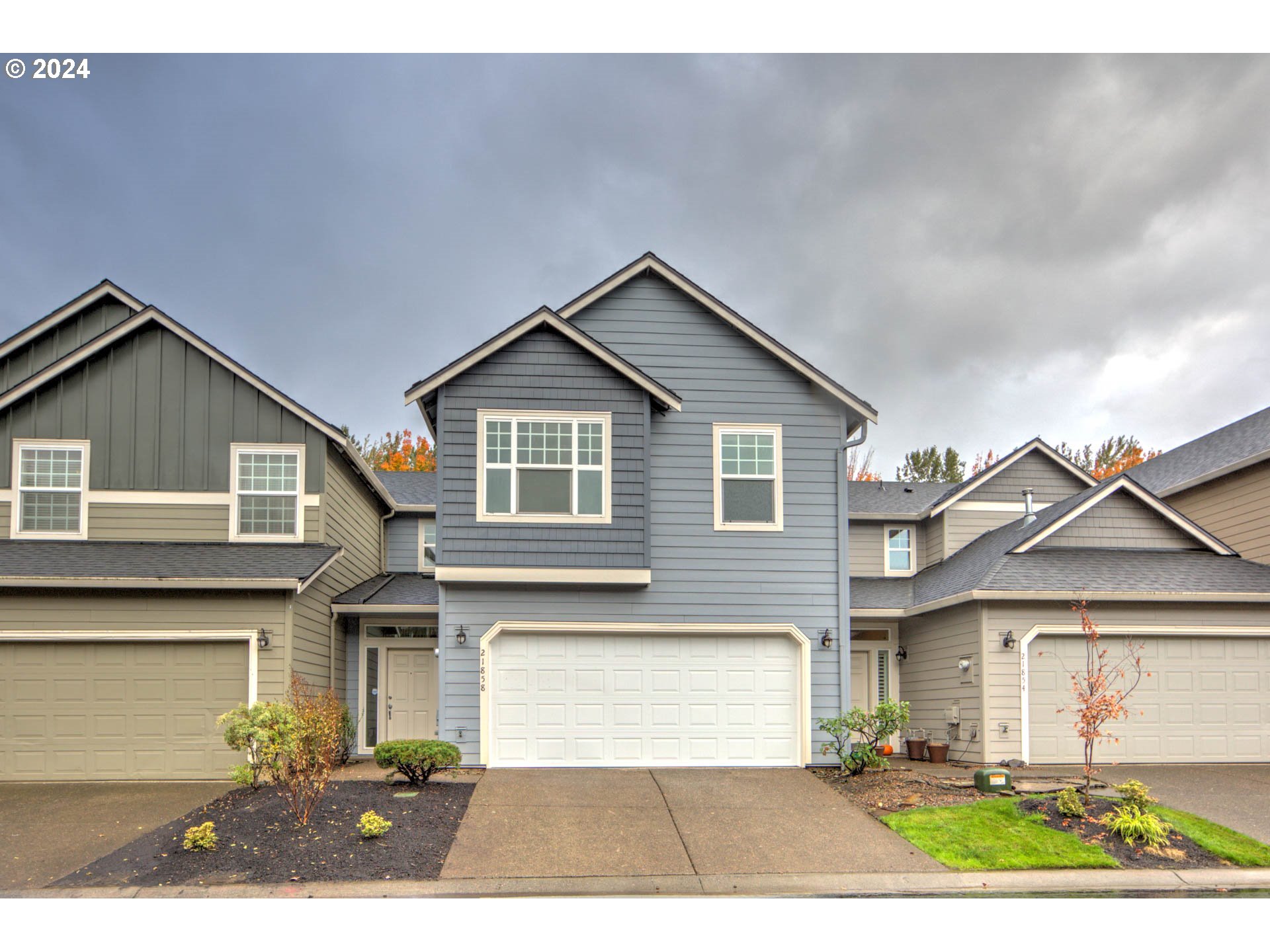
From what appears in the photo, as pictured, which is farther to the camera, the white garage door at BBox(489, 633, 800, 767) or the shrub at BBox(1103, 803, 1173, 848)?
the white garage door at BBox(489, 633, 800, 767)

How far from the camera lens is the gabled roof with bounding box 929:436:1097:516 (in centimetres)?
1980

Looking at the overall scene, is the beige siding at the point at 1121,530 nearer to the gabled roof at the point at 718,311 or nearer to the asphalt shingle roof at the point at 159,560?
the gabled roof at the point at 718,311

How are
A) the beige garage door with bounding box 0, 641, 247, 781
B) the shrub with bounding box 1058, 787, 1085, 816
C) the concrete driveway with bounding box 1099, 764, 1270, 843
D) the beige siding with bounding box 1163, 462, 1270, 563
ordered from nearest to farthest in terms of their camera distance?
the shrub with bounding box 1058, 787, 1085, 816 < the concrete driveway with bounding box 1099, 764, 1270, 843 < the beige garage door with bounding box 0, 641, 247, 781 < the beige siding with bounding box 1163, 462, 1270, 563

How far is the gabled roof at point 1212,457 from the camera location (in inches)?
695

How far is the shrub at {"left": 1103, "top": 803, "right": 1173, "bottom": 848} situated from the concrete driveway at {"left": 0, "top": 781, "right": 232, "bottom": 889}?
9.98m

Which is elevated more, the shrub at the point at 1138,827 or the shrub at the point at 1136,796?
the shrub at the point at 1136,796

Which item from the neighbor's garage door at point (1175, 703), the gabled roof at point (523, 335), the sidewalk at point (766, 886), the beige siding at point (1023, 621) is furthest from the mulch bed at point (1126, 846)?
the gabled roof at point (523, 335)

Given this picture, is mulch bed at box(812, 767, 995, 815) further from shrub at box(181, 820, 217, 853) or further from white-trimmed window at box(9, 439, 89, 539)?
white-trimmed window at box(9, 439, 89, 539)

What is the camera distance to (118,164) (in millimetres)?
23016

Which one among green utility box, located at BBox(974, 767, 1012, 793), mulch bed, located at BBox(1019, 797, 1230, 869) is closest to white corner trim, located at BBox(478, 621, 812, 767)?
green utility box, located at BBox(974, 767, 1012, 793)

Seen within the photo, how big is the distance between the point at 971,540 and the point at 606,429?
9814 millimetres

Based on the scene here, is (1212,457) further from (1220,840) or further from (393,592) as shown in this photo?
(393,592)

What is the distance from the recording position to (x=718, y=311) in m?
14.9

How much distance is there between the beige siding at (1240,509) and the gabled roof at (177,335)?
16.8 m
